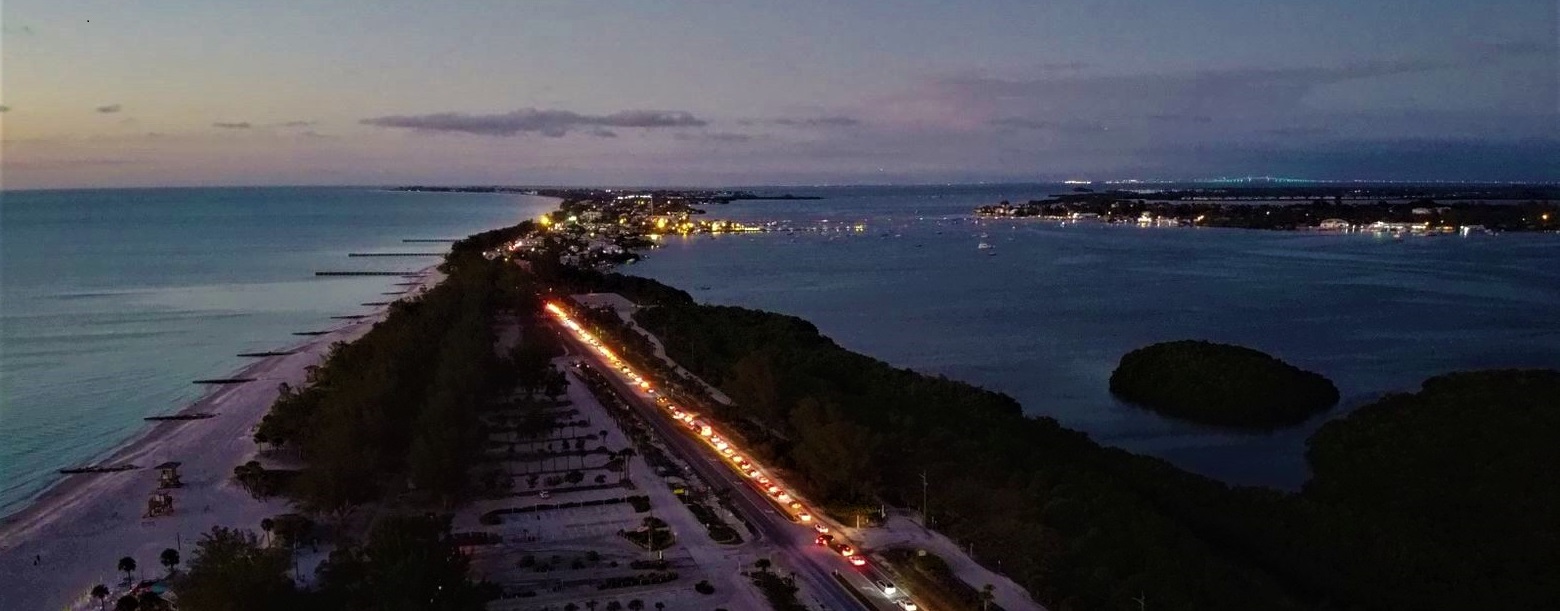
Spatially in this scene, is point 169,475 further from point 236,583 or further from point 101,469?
point 236,583

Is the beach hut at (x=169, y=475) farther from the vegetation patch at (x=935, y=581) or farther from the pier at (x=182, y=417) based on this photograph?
the vegetation patch at (x=935, y=581)

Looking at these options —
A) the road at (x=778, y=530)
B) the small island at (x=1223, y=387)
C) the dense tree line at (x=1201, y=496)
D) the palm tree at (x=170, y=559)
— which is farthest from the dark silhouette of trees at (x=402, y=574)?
the small island at (x=1223, y=387)

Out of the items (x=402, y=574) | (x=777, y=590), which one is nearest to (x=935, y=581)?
(x=777, y=590)

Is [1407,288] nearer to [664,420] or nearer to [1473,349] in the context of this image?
[1473,349]

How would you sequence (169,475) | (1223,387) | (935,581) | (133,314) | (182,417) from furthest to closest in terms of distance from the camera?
(133,314), (1223,387), (182,417), (169,475), (935,581)

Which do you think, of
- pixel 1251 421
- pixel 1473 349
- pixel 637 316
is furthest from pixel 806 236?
pixel 1251 421

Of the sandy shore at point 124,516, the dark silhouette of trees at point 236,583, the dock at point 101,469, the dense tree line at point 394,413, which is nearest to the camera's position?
the dark silhouette of trees at point 236,583
